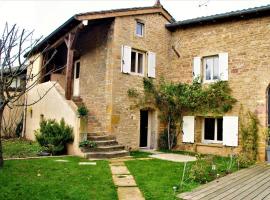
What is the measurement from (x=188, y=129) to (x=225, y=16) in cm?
503

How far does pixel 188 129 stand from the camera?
1342 centimetres

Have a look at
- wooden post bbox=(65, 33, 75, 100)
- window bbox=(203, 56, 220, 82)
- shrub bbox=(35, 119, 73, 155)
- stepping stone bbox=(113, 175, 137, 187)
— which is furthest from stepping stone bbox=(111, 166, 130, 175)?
window bbox=(203, 56, 220, 82)

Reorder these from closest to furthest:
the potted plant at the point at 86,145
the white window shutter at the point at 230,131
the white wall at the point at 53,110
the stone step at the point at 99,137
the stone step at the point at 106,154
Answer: the stone step at the point at 106,154
the potted plant at the point at 86,145
the white wall at the point at 53,110
the stone step at the point at 99,137
the white window shutter at the point at 230,131

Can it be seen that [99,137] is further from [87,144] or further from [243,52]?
[243,52]

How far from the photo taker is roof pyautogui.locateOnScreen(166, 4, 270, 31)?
11.6 metres

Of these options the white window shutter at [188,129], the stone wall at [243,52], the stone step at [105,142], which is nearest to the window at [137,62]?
the stone wall at [243,52]

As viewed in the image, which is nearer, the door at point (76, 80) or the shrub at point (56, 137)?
the shrub at point (56, 137)

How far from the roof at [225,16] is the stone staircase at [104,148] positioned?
619cm

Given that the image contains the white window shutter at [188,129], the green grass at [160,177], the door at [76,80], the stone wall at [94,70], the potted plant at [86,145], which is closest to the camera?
the green grass at [160,177]

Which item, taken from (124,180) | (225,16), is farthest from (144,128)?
(124,180)

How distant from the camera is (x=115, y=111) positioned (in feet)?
40.4

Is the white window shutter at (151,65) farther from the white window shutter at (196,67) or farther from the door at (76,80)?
the door at (76,80)

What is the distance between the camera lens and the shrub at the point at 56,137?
11.1m

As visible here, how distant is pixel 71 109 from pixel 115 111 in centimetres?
186
